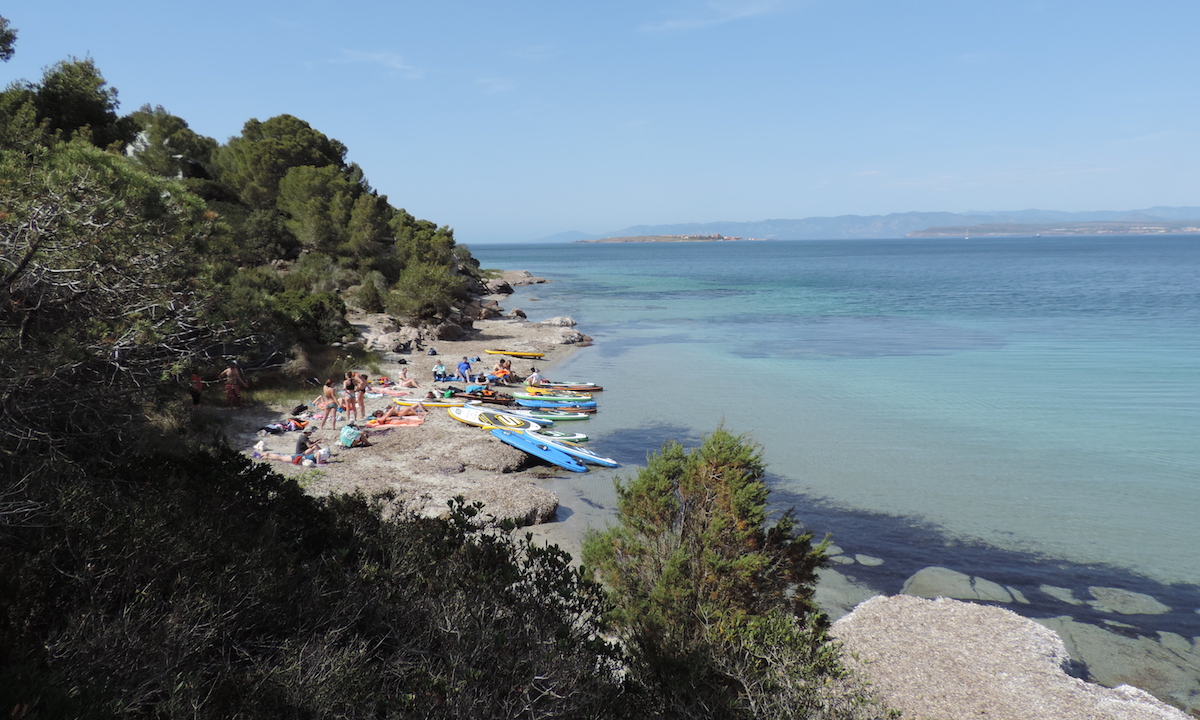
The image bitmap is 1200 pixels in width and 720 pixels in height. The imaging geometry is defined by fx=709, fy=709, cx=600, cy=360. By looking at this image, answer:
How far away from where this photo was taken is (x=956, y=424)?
20688mm

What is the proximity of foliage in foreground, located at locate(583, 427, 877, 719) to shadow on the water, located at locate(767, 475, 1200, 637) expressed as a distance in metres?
3.67

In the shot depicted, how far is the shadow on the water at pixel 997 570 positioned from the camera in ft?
32.8

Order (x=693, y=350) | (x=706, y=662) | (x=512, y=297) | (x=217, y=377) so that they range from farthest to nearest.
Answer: (x=512, y=297) → (x=693, y=350) → (x=217, y=377) → (x=706, y=662)

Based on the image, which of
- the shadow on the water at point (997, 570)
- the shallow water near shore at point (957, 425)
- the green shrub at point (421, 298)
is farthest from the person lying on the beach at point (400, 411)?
the green shrub at point (421, 298)

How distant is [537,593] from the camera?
21.2 ft

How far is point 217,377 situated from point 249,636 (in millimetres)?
15642

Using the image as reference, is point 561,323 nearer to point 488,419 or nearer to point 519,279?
point 488,419

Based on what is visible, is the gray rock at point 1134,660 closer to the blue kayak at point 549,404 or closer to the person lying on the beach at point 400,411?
the blue kayak at point 549,404

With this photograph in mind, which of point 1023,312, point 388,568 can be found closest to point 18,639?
point 388,568

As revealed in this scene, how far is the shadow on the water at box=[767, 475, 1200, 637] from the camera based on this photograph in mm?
10000

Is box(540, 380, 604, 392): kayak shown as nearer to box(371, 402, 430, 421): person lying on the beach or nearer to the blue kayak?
the blue kayak

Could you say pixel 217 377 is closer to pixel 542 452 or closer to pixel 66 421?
pixel 542 452

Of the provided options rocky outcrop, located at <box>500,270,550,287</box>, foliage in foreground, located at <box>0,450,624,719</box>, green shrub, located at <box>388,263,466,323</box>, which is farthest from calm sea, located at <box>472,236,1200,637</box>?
rocky outcrop, located at <box>500,270,550,287</box>

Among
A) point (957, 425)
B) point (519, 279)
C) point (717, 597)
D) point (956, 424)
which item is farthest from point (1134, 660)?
point (519, 279)
